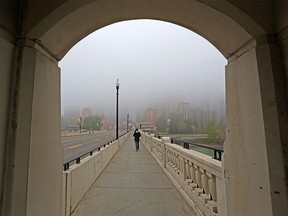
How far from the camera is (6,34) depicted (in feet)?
6.79

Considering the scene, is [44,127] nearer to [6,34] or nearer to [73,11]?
[6,34]

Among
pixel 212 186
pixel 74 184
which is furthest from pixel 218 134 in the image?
pixel 74 184

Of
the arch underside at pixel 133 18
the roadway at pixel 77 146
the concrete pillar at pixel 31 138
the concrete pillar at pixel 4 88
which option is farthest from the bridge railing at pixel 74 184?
the roadway at pixel 77 146

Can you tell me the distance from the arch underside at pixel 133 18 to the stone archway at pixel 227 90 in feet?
0.04

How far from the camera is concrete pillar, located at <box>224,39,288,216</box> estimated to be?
1972 millimetres

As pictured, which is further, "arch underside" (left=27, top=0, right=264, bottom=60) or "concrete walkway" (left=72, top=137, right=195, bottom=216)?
"concrete walkway" (left=72, top=137, right=195, bottom=216)

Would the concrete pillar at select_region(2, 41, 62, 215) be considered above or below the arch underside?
below

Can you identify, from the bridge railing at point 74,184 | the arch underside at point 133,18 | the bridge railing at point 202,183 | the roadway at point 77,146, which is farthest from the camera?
the roadway at point 77,146

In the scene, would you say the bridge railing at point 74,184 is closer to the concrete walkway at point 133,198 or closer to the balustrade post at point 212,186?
the concrete walkway at point 133,198

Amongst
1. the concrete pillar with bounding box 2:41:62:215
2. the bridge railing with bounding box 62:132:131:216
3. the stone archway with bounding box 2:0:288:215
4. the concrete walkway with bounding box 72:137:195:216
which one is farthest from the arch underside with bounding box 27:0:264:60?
the concrete walkway with bounding box 72:137:195:216

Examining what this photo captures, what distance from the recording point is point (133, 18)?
3.14m

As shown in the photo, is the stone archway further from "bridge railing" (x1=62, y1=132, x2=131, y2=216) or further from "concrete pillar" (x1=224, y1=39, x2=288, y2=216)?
"bridge railing" (x1=62, y1=132, x2=131, y2=216)

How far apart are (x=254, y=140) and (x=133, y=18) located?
87.7 inches

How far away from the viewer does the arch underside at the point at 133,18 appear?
2.29 meters
